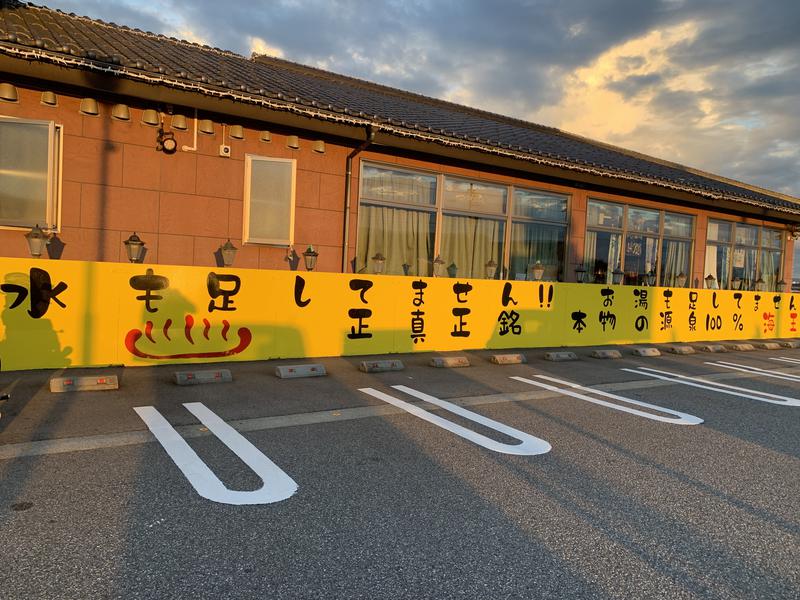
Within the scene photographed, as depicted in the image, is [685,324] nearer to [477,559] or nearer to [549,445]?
[549,445]

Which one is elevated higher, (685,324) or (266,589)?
(685,324)

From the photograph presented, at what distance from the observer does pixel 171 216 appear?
884cm

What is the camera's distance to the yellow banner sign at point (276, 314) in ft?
20.2

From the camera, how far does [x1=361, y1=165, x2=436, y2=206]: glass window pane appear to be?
10.5 metres

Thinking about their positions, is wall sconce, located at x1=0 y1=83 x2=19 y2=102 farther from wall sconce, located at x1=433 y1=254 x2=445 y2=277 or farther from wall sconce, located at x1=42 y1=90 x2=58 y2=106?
wall sconce, located at x1=433 y1=254 x2=445 y2=277

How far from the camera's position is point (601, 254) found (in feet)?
45.3

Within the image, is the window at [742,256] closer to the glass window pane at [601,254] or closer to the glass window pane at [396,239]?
the glass window pane at [601,254]

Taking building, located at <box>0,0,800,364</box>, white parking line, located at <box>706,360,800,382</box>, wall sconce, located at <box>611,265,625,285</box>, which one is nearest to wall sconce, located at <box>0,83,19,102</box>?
building, located at <box>0,0,800,364</box>

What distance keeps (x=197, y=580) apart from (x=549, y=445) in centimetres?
292

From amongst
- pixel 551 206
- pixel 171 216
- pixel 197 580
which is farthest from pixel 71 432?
pixel 551 206

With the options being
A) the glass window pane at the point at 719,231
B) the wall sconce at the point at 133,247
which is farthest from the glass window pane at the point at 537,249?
the wall sconce at the point at 133,247

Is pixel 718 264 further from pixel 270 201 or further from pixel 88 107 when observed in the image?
pixel 88 107

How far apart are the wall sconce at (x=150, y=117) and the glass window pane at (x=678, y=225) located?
495 inches

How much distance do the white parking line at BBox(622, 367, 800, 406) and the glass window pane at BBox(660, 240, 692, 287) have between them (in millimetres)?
7657
